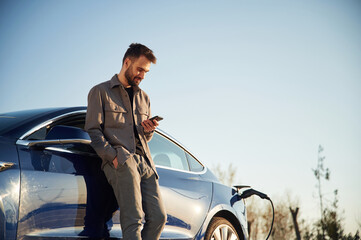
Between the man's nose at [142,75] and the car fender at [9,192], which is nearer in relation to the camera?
the car fender at [9,192]

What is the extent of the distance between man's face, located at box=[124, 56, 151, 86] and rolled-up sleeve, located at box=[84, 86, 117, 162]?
302mm

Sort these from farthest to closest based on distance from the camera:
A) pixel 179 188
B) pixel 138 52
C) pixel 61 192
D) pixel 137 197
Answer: pixel 179 188 → pixel 138 52 → pixel 137 197 → pixel 61 192

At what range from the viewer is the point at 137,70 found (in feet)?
11.6

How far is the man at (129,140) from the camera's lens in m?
3.14

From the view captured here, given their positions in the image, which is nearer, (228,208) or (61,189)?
(61,189)

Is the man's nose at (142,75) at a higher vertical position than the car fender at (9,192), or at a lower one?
higher

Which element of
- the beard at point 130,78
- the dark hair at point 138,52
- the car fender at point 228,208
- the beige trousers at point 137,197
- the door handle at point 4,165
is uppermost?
the dark hair at point 138,52

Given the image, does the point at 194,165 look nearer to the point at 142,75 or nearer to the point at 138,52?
the point at 142,75

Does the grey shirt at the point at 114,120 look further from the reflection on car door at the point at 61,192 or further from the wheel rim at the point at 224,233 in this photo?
the wheel rim at the point at 224,233

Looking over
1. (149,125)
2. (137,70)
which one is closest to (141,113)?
(149,125)

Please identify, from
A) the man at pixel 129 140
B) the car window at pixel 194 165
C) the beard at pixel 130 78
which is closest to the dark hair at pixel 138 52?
the man at pixel 129 140

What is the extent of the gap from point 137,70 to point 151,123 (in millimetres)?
499

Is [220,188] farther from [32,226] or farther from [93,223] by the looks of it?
[32,226]

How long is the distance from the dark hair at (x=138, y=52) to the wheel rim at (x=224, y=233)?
201 centimetres
